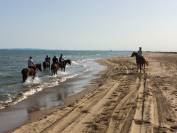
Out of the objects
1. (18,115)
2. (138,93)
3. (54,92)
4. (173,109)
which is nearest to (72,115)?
(18,115)

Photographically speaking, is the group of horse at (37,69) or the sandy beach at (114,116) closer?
the sandy beach at (114,116)

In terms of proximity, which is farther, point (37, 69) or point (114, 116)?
point (37, 69)

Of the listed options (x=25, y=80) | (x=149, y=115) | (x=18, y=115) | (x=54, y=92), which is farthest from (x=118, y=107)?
(x=25, y=80)

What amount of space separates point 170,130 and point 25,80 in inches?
735

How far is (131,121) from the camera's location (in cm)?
1058

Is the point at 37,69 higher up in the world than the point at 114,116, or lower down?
lower down

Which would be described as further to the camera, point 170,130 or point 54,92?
point 54,92

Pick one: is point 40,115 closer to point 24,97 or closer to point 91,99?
point 91,99

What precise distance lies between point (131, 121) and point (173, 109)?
2.55 m

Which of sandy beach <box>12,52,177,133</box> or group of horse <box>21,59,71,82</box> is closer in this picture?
sandy beach <box>12,52,177,133</box>

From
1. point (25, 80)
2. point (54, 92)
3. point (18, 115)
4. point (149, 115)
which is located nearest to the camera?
point (149, 115)

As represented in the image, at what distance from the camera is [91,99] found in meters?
15.6

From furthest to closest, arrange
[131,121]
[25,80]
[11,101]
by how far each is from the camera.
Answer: [25,80]
[11,101]
[131,121]

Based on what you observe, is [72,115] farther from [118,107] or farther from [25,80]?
[25,80]
